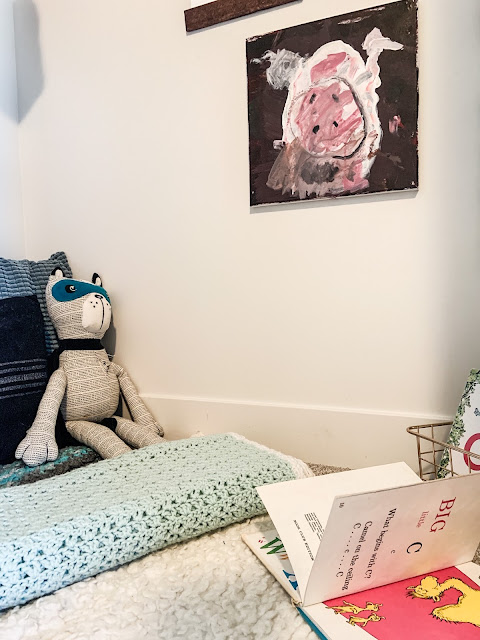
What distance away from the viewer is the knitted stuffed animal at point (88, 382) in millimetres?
1259

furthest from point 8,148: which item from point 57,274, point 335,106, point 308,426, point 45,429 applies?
point 308,426

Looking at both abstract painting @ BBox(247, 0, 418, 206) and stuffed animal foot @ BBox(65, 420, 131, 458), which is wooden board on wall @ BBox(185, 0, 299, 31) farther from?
stuffed animal foot @ BBox(65, 420, 131, 458)

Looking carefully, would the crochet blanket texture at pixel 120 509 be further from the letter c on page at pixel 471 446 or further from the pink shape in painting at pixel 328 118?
the pink shape in painting at pixel 328 118

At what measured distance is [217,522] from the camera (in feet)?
2.82

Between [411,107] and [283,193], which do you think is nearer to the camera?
[411,107]

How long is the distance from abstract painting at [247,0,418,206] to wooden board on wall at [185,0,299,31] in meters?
0.07

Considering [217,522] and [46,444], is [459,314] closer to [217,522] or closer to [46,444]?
[217,522]

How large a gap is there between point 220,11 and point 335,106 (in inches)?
15.2

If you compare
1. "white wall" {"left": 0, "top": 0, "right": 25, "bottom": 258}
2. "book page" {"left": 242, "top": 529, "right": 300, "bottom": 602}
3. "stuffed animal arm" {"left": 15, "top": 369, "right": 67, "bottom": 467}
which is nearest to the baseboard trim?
"stuffed animal arm" {"left": 15, "top": 369, "right": 67, "bottom": 467}

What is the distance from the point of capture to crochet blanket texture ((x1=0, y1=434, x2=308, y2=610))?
2.29 feet

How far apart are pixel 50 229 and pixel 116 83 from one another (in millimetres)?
452

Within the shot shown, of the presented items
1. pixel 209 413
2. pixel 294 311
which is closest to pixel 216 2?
pixel 294 311

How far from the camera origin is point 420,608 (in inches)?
24.9

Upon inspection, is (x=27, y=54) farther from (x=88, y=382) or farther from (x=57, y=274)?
(x=88, y=382)
